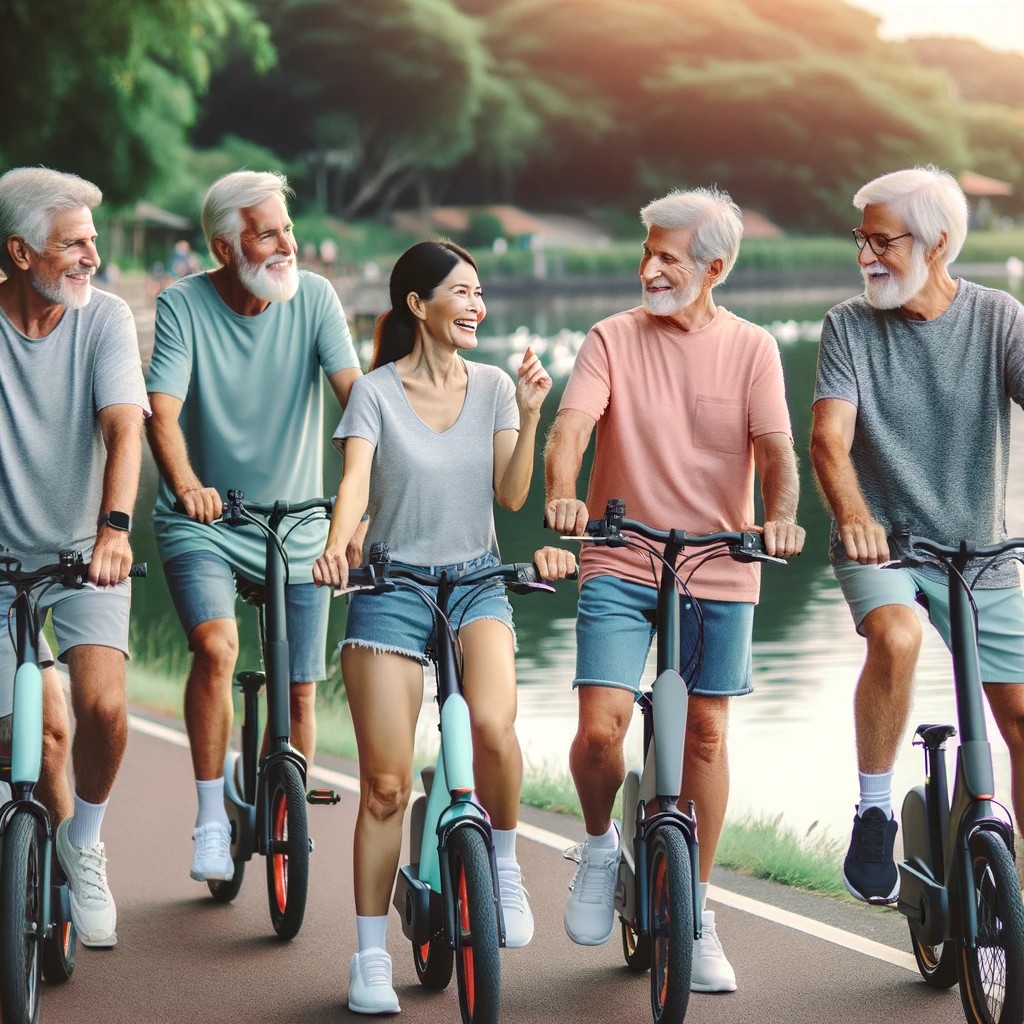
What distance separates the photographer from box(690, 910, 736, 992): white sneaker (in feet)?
16.7

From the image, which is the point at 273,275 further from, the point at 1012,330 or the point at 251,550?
the point at 1012,330

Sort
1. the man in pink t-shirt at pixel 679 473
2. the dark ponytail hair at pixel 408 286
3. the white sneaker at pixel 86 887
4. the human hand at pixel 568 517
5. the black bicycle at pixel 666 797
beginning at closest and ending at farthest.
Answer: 1. the black bicycle at pixel 666 797
2. the human hand at pixel 568 517
3. the dark ponytail hair at pixel 408 286
4. the man in pink t-shirt at pixel 679 473
5. the white sneaker at pixel 86 887

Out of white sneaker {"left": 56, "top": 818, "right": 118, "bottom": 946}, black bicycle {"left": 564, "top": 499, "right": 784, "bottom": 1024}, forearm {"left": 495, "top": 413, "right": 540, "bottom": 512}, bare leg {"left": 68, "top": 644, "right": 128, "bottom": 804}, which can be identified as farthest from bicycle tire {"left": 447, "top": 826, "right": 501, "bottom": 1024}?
white sneaker {"left": 56, "top": 818, "right": 118, "bottom": 946}

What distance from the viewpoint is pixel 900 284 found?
5.15 meters

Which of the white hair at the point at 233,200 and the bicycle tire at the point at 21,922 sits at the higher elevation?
the white hair at the point at 233,200

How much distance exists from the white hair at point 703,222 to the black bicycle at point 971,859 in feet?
2.80

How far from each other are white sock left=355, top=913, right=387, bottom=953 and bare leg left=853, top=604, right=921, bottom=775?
1.26 meters

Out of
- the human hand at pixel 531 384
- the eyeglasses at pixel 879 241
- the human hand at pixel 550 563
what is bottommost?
the human hand at pixel 550 563

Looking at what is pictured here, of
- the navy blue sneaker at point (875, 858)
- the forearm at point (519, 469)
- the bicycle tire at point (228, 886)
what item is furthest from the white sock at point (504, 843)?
the bicycle tire at point (228, 886)

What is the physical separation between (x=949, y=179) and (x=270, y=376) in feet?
6.45

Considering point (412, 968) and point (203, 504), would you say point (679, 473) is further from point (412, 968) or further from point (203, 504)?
point (412, 968)

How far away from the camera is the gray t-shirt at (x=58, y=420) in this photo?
522 centimetres

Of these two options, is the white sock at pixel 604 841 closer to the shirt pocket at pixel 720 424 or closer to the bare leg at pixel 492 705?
the bare leg at pixel 492 705

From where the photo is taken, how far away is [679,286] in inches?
202
